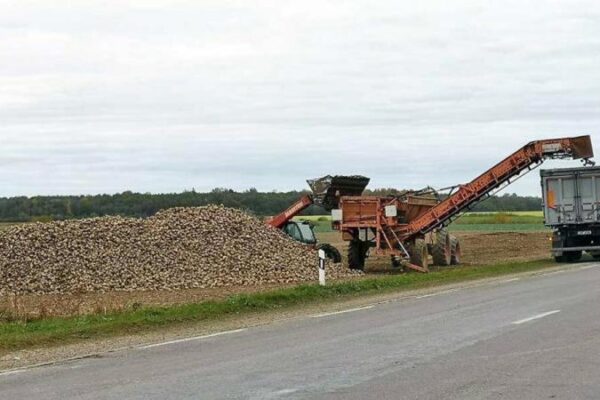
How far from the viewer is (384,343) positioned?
12.6 meters

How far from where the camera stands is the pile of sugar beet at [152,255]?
28.1 metres

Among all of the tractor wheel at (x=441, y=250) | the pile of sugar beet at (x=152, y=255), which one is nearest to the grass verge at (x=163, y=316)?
the pile of sugar beet at (x=152, y=255)

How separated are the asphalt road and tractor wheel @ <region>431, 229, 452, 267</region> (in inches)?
786

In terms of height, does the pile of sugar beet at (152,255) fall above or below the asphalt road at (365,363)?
above

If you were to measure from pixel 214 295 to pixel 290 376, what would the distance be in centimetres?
1492

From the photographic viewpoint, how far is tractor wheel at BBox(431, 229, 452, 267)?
1442 inches

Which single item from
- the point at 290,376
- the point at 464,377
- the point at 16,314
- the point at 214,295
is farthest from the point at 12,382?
the point at 214,295

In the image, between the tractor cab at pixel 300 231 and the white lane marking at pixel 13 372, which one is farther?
the tractor cab at pixel 300 231

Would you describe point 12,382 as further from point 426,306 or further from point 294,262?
point 294,262

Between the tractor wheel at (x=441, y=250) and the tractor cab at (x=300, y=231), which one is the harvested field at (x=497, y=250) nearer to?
the tractor wheel at (x=441, y=250)

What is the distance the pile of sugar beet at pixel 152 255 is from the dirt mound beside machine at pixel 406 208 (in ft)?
5.75

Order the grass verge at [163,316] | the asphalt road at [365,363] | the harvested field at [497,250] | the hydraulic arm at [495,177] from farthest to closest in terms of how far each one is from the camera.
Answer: the harvested field at [497,250], the hydraulic arm at [495,177], the grass verge at [163,316], the asphalt road at [365,363]

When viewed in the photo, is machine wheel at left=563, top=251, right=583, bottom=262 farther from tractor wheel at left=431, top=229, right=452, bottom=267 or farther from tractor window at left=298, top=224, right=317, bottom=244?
tractor window at left=298, top=224, right=317, bottom=244

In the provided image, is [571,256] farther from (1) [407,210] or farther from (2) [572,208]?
(1) [407,210]
